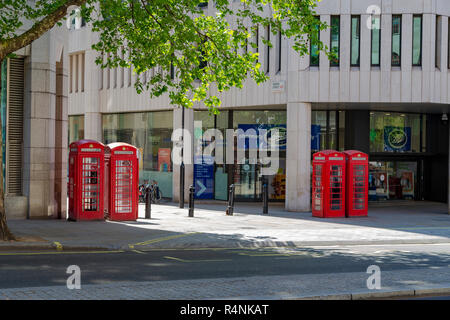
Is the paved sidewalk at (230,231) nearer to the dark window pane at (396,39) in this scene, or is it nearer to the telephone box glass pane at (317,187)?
the telephone box glass pane at (317,187)

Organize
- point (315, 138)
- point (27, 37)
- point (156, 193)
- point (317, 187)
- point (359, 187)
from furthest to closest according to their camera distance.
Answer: point (156, 193) < point (315, 138) < point (359, 187) < point (317, 187) < point (27, 37)

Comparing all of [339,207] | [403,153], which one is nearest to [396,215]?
[339,207]

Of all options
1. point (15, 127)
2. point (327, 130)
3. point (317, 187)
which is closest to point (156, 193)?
point (327, 130)

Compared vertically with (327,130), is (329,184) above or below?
below

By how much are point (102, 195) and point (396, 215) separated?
1220 centimetres

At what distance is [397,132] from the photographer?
1222 inches

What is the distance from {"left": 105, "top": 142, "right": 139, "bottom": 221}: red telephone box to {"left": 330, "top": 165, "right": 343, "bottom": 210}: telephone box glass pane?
750cm

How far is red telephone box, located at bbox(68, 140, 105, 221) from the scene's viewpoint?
19844 mm

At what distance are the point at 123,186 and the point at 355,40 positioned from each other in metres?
12.0

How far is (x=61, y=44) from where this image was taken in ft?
69.9

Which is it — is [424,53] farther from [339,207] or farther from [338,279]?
[338,279]

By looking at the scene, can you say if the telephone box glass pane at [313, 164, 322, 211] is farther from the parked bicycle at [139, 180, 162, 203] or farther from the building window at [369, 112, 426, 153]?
the parked bicycle at [139, 180, 162, 203]

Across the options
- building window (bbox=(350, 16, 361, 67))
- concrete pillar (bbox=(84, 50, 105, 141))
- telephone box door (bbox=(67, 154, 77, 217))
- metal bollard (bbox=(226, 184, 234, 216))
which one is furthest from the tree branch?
concrete pillar (bbox=(84, 50, 105, 141))

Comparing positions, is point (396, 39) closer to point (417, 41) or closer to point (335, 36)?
point (417, 41)
